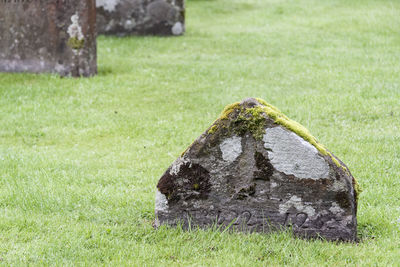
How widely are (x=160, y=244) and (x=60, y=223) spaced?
1.14 metres

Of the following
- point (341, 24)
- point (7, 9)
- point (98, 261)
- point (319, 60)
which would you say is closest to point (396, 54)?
point (319, 60)

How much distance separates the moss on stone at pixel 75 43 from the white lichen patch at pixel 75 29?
50mm

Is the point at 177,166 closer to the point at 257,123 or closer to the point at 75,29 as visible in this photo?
the point at 257,123

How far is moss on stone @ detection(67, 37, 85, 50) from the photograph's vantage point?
1258 centimetres

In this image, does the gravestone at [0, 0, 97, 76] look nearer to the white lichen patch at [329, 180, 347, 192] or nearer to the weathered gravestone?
the weathered gravestone

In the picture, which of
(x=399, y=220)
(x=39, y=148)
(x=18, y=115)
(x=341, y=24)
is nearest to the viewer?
(x=399, y=220)

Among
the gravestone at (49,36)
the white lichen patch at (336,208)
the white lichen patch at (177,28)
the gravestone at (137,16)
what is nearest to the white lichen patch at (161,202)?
the white lichen patch at (336,208)

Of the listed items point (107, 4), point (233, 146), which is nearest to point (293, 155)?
point (233, 146)

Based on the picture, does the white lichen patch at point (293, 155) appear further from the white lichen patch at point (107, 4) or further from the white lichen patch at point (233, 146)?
the white lichen patch at point (107, 4)

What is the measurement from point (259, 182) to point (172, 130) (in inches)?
161

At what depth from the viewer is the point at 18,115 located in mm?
10070

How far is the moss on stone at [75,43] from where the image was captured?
12.6m

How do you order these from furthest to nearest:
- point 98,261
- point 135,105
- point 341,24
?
point 341,24 → point 135,105 → point 98,261

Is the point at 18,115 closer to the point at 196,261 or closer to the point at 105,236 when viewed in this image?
the point at 105,236
